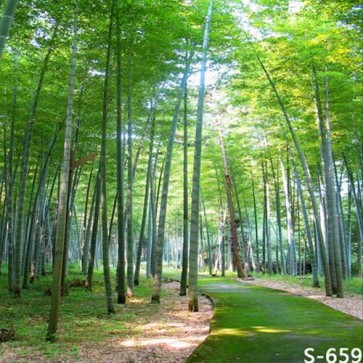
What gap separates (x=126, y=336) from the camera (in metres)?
5.70

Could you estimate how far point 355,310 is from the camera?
786 centimetres

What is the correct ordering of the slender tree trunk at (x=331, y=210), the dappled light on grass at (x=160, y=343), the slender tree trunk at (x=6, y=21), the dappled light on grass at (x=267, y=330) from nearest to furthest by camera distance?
the slender tree trunk at (x=6, y=21) → the dappled light on grass at (x=160, y=343) → the dappled light on grass at (x=267, y=330) → the slender tree trunk at (x=331, y=210)

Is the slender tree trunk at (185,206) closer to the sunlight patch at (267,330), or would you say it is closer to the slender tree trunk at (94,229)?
the slender tree trunk at (94,229)

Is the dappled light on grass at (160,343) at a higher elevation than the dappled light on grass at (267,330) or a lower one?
lower

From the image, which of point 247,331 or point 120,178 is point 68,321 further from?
point 247,331

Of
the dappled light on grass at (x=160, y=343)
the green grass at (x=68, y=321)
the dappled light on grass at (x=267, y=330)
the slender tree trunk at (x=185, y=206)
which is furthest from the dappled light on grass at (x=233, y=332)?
the slender tree trunk at (x=185, y=206)

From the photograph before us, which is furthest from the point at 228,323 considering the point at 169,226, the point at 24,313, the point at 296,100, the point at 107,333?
the point at 169,226

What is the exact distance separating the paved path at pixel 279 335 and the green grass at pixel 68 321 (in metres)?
1.54

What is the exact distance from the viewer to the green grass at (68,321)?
16.4 ft

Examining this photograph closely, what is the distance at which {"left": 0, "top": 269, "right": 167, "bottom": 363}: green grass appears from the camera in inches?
197

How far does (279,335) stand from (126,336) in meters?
2.22

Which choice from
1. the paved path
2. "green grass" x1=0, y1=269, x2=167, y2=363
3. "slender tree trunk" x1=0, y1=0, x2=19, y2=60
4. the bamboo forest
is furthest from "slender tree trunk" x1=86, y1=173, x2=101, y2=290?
"slender tree trunk" x1=0, y1=0, x2=19, y2=60

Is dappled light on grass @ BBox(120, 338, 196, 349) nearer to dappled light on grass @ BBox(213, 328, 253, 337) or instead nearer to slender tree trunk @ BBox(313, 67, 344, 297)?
dappled light on grass @ BBox(213, 328, 253, 337)

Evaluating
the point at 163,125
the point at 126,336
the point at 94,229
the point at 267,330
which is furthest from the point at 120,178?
the point at 163,125
